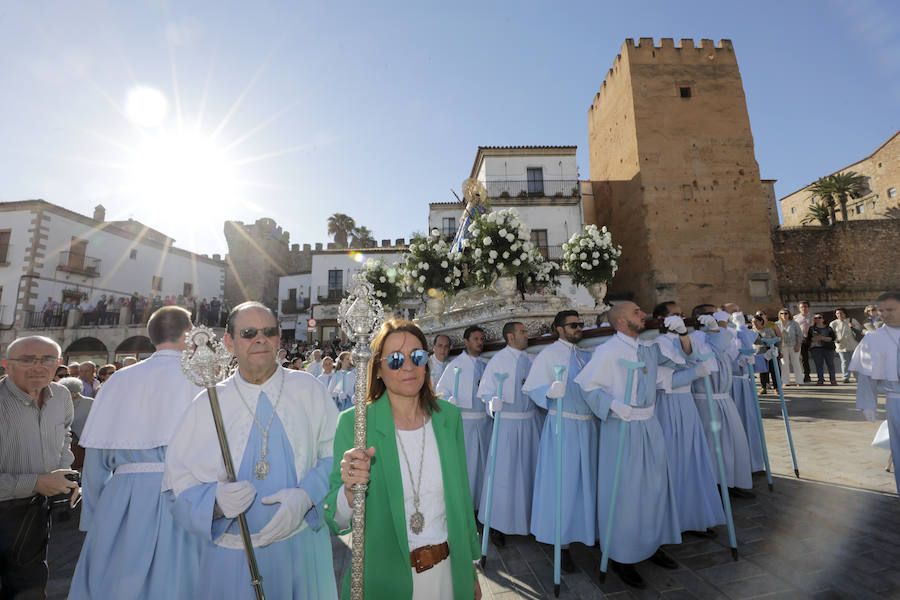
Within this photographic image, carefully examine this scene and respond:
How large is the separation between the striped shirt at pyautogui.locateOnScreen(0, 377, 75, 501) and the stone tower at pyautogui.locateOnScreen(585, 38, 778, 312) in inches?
1015

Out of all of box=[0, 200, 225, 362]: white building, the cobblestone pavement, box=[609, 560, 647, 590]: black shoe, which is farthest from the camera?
box=[0, 200, 225, 362]: white building

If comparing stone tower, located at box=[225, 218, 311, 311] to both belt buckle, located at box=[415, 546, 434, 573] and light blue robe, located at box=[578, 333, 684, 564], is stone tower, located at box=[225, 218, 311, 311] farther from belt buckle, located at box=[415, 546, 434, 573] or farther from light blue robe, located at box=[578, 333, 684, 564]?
belt buckle, located at box=[415, 546, 434, 573]

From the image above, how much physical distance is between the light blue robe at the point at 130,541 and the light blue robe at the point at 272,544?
0.76 metres

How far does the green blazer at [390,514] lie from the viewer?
6.86 ft

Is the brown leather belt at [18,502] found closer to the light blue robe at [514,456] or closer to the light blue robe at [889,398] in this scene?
the light blue robe at [514,456]

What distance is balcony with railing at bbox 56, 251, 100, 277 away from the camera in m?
27.1

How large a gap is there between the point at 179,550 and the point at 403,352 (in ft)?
7.10

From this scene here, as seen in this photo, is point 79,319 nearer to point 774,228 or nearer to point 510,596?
point 510,596

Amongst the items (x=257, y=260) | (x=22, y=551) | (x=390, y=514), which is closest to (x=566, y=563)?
(x=390, y=514)

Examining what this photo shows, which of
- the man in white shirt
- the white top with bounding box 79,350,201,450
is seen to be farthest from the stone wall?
the white top with bounding box 79,350,201,450

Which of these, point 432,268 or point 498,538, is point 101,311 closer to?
point 432,268

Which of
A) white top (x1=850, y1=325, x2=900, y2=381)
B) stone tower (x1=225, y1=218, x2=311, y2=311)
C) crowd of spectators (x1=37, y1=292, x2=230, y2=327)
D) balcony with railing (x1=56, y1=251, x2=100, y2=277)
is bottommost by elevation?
white top (x1=850, y1=325, x2=900, y2=381)

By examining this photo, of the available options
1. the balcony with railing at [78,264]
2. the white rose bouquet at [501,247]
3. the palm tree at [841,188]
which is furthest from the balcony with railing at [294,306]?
the palm tree at [841,188]

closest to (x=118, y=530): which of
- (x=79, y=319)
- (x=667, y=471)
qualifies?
(x=667, y=471)
